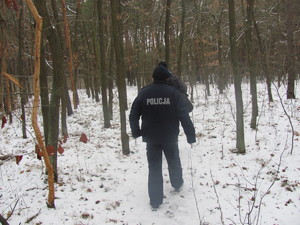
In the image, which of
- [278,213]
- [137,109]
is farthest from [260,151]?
[137,109]

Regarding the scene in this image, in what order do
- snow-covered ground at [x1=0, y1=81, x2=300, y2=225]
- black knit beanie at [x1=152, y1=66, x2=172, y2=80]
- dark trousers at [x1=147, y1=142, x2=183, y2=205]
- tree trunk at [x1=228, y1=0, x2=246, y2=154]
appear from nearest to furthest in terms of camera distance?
snow-covered ground at [x1=0, y1=81, x2=300, y2=225]
dark trousers at [x1=147, y1=142, x2=183, y2=205]
black knit beanie at [x1=152, y1=66, x2=172, y2=80]
tree trunk at [x1=228, y1=0, x2=246, y2=154]

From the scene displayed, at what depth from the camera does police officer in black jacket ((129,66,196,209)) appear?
396 centimetres

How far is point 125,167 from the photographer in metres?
5.79

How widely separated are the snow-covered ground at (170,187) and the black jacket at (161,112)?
0.99 meters

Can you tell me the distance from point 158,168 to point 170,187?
82 cm

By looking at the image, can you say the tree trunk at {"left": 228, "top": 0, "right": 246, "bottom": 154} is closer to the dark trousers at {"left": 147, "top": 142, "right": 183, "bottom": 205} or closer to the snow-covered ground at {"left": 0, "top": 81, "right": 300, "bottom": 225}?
the snow-covered ground at {"left": 0, "top": 81, "right": 300, "bottom": 225}

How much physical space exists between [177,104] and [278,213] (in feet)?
7.00

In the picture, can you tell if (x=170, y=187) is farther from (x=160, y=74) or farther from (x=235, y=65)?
(x=235, y=65)

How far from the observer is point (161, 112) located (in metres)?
3.97

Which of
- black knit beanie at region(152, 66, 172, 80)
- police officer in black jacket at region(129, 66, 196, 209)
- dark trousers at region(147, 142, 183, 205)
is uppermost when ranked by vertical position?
black knit beanie at region(152, 66, 172, 80)

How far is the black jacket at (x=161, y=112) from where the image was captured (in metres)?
3.97

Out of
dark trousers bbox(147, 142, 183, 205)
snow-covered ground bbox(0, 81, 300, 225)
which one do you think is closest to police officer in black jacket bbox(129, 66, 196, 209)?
dark trousers bbox(147, 142, 183, 205)

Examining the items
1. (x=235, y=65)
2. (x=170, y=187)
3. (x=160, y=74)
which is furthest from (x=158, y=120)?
(x=235, y=65)

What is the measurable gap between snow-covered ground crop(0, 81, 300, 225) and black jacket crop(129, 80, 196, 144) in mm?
990
